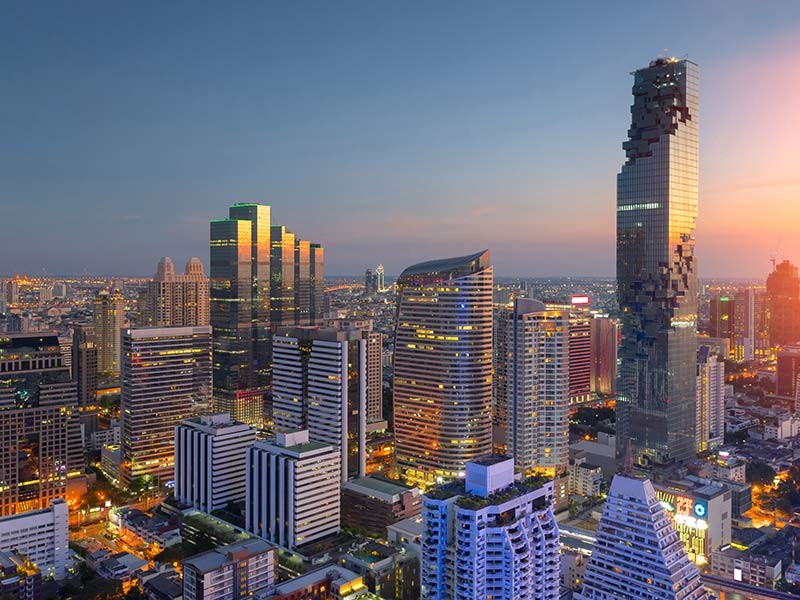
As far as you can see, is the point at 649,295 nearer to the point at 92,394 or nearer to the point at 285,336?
the point at 285,336

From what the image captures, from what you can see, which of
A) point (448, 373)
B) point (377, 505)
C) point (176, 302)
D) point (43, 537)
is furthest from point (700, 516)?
point (176, 302)

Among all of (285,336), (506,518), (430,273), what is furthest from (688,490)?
(285,336)

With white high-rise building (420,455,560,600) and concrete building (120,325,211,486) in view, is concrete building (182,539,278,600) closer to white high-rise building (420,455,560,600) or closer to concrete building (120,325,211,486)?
white high-rise building (420,455,560,600)

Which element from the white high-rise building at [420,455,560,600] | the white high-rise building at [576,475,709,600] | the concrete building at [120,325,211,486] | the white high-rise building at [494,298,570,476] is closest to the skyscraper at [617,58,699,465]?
the white high-rise building at [494,298,570,476]

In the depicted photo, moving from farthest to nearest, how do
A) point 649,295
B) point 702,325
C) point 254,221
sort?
1. point 702,325
2. point 254,221
3. point 649,295

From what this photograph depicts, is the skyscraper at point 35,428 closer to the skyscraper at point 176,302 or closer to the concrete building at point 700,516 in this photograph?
the concrete building at point 700,516

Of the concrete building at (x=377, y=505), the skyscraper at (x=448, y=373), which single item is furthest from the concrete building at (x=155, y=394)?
the skyscraper at (x=448, y=373)
